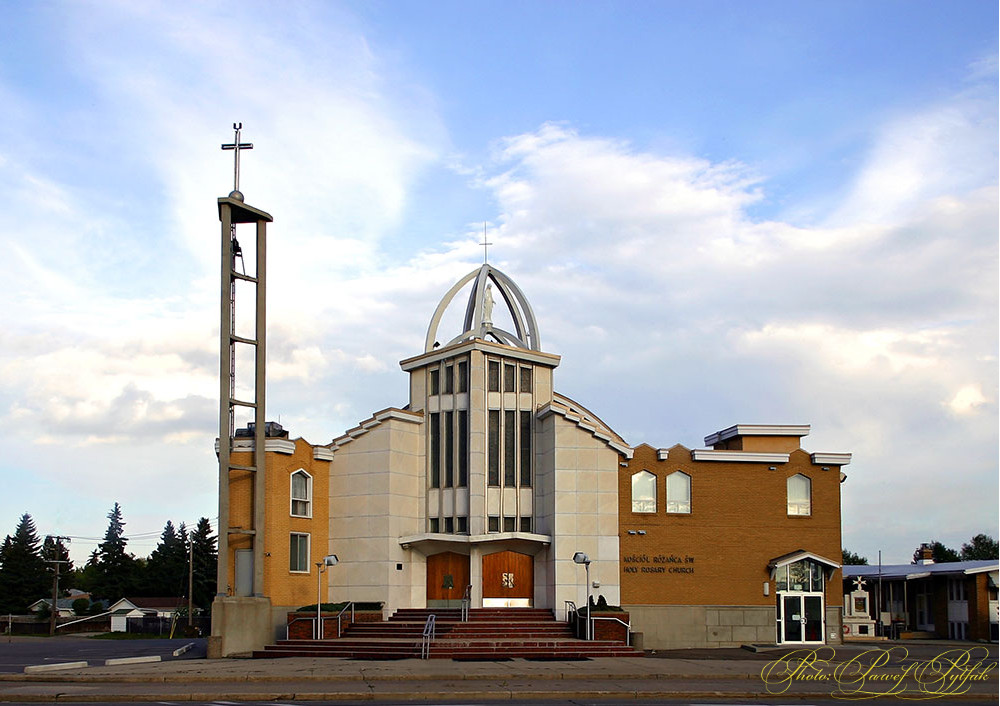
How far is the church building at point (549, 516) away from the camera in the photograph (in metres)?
37.1

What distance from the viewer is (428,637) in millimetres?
32062

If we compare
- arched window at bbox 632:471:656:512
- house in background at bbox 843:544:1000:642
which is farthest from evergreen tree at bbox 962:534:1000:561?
arched window at bbox 632:471:656:512

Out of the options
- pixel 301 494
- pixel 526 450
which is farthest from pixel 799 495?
pixel 301 494

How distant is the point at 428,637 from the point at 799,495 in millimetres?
15263

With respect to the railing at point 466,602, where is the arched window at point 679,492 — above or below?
above

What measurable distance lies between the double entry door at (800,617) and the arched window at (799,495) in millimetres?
3027

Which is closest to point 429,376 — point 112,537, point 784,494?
point 784,494

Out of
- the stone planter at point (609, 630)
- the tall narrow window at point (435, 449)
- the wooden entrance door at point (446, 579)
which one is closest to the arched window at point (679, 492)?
the stone planter at point (609, 630)

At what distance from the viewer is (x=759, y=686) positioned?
22828 mm

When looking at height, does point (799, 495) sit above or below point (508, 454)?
below

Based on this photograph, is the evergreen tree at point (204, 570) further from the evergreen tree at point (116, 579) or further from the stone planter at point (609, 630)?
the stone planter at point (609, 630)

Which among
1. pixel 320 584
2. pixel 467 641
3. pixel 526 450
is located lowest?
pixel 467 641

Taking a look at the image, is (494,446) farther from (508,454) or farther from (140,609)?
(140,609)

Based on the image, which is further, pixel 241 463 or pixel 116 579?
pixel 116 579
